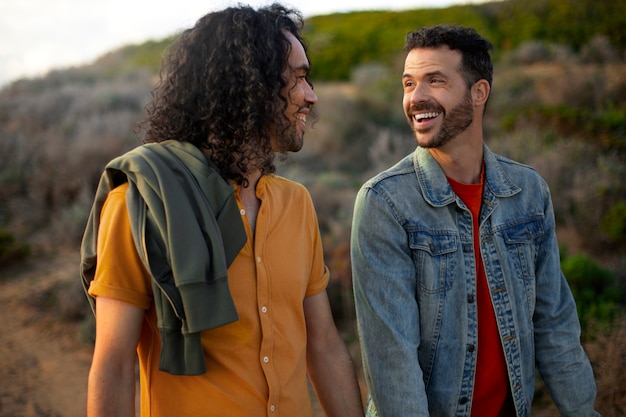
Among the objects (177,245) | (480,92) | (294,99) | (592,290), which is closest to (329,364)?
(177,245)

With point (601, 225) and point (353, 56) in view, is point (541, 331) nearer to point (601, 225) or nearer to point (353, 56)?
point (601, 225)

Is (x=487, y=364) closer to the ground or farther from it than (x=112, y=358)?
closer to the ground

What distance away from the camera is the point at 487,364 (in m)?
2.30

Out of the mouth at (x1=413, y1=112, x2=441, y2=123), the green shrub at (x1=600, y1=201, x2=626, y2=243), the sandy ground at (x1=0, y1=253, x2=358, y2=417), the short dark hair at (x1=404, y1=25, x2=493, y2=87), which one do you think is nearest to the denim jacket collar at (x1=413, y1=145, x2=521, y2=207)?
the mouth at (x1=413, y1=112, x2=441, y2=123)

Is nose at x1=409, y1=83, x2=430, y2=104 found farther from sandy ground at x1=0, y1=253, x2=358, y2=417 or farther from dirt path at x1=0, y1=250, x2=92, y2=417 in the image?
dirt path at x1=0, y1=250, x2=92, y2=417

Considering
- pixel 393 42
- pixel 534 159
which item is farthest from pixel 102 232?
pixel 393 42

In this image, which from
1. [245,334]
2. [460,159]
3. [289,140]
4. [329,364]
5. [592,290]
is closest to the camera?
[245,334]

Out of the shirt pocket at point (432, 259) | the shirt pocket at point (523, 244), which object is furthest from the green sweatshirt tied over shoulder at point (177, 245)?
the shirt pocket at point (523, 244)

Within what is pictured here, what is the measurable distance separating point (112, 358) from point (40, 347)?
5565 millimetres

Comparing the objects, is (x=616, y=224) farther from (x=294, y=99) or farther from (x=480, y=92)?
(x=294, y=99)

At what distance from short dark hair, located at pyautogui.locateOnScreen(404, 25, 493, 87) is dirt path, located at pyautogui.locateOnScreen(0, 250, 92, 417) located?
4.75 m

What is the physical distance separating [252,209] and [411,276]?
0.71 m

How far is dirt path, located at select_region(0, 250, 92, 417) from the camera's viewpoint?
540cm

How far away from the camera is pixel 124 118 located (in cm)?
1231
